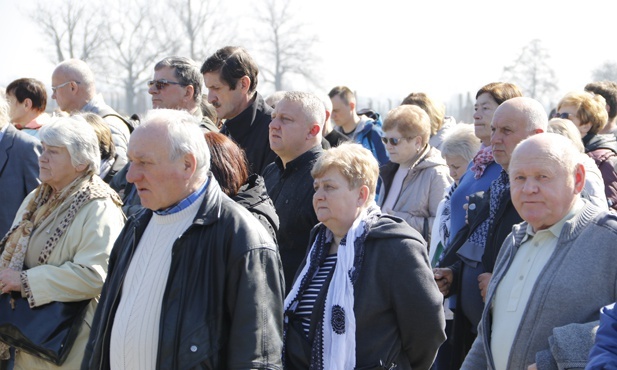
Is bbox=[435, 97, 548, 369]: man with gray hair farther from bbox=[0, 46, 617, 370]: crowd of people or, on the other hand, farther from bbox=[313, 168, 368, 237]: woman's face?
bbox=[313, 168, 368, 237]: woman's face

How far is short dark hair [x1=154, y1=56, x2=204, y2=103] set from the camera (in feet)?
21.7

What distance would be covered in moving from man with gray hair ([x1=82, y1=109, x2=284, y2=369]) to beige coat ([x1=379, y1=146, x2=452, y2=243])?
10.2 feet

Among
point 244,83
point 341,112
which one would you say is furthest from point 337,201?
point 341,112

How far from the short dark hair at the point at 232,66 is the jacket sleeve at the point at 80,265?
1.78 metres

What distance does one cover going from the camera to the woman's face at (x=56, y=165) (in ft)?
16.2

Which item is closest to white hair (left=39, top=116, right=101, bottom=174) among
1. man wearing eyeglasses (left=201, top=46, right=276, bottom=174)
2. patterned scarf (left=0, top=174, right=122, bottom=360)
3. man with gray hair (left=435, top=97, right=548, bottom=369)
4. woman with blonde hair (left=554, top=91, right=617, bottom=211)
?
patterned scarf (left=0, top=174, right=122, bottom=360)

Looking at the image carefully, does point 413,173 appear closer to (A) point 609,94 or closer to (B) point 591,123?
(B) point 591,123

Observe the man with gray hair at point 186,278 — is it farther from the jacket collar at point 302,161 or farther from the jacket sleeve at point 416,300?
the jacket collar at point 302,161

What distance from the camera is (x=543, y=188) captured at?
3611mm

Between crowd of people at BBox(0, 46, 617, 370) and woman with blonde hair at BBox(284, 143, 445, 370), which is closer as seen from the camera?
crowd of people at BBox(0, 46, 617, 370)

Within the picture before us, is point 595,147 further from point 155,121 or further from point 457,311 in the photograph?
point 155,121

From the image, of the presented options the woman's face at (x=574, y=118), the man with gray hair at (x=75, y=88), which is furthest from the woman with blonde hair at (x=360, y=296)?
the man with gray hair at (x=75, y=88)

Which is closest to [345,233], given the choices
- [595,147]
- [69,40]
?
[595,147]

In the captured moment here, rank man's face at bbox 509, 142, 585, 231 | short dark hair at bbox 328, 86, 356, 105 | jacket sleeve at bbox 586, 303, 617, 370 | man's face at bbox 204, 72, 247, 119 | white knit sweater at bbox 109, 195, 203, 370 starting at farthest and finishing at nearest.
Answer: short dark hair at bbox 328, 86, 356, 105 < man's face at bbox 204, 72, 247, 119 < man's face at bbox 509, 142, 585, 231 < white knit sweater at bbox 109, 195, 203, 370 < jacket sleeve at bbox 586, 303, 617, 370
